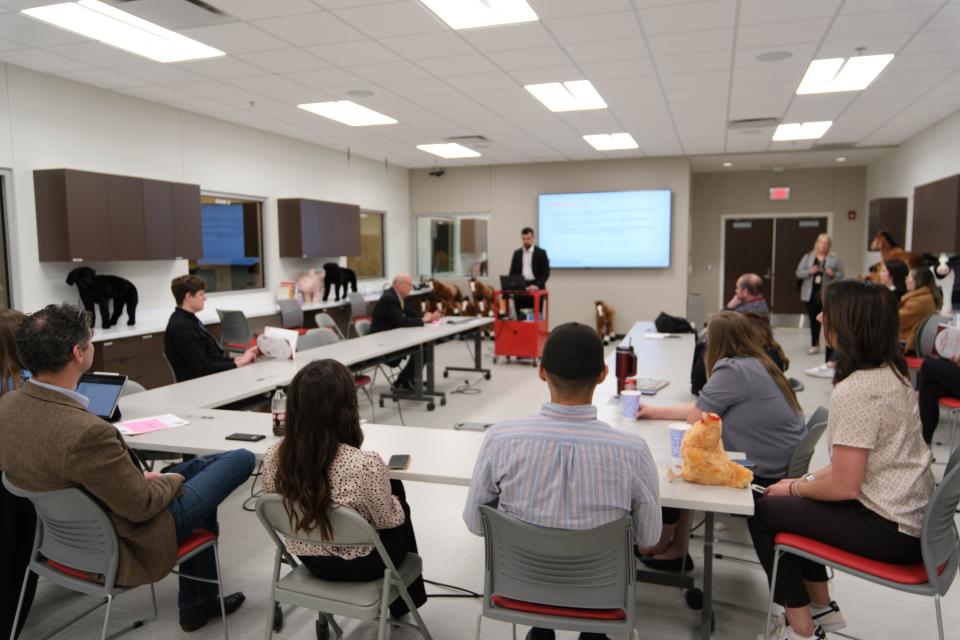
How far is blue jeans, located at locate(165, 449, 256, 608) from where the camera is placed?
7.63 ft

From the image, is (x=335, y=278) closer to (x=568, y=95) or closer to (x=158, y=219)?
(x=158, y=219)

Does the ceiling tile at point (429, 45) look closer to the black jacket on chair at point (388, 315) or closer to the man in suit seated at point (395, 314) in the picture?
the man in suit seated at point (395, 314)

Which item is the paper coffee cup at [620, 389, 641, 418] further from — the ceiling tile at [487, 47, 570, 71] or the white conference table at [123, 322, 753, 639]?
the ceiling tile at [487, 47, 570, 71]

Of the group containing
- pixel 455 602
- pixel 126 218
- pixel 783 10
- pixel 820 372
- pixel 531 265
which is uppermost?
pixel 783 10

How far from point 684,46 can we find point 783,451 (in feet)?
10.9

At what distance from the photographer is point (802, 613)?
2209 millimetres

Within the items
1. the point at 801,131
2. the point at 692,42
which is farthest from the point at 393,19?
the point at 801,131

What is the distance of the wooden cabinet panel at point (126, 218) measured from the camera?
5922 mm

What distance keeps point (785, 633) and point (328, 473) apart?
5.43 ft

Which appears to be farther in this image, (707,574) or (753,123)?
(753,123)

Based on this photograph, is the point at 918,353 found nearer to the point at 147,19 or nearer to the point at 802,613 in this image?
the point at 802,613

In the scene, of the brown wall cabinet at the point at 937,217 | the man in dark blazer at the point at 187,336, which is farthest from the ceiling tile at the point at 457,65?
the brown wall cabinet at the point at 937,217

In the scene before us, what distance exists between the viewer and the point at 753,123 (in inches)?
305

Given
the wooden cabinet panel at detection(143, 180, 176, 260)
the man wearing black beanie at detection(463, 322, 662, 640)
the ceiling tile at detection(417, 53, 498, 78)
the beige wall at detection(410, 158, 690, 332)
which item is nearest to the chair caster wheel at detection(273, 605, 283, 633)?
the man wearing black beanie at detection(463, 322, 662, 640)
